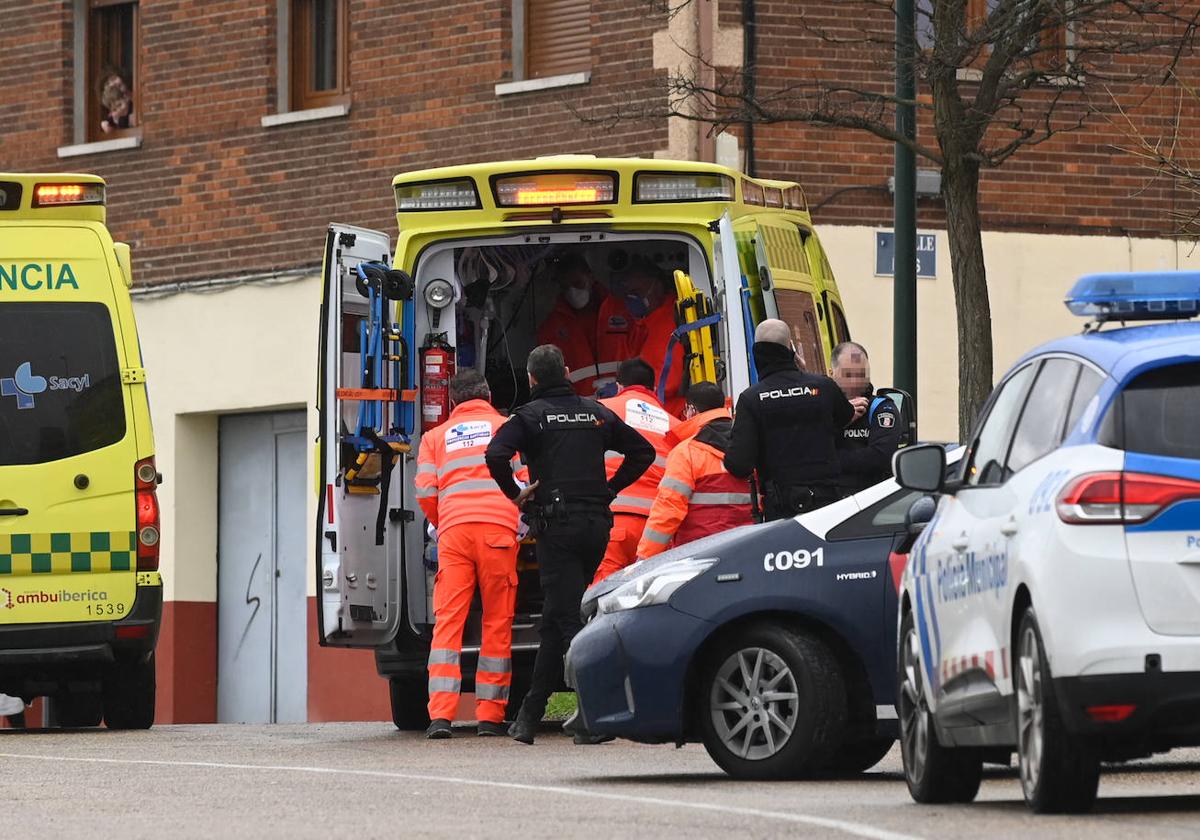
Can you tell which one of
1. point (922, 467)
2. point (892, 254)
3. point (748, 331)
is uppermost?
point (892, 254)

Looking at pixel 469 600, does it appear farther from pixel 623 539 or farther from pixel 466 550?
pixel 623 539

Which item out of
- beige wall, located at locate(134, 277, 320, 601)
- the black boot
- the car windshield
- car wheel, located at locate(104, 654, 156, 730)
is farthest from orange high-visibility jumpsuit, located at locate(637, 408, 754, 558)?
beige wall, located at locate(134, 277, 320, 601)

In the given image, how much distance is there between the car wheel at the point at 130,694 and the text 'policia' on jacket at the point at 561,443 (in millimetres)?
3099

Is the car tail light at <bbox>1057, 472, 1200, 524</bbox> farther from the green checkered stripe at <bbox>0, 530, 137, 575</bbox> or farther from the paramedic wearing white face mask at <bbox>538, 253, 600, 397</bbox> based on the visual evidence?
the green checkered stripe at <bbox>0, 530, 137, 575</bbox>

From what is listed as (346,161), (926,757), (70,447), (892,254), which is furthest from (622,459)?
(346,161)

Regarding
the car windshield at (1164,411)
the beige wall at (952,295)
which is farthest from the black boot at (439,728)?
the beige wall at (952,295)

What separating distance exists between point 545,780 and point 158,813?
1.71 m

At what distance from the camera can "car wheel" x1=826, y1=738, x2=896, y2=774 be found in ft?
36.6

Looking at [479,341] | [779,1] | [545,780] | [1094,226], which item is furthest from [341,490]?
[1094,226]

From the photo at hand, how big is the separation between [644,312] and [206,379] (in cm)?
848

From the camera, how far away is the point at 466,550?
13.3 m

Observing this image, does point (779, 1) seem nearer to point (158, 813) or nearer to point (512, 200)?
point (512, 200)

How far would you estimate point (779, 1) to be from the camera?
66.3 ft

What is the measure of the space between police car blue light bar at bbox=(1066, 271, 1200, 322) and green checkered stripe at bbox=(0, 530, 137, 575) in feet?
23.5
